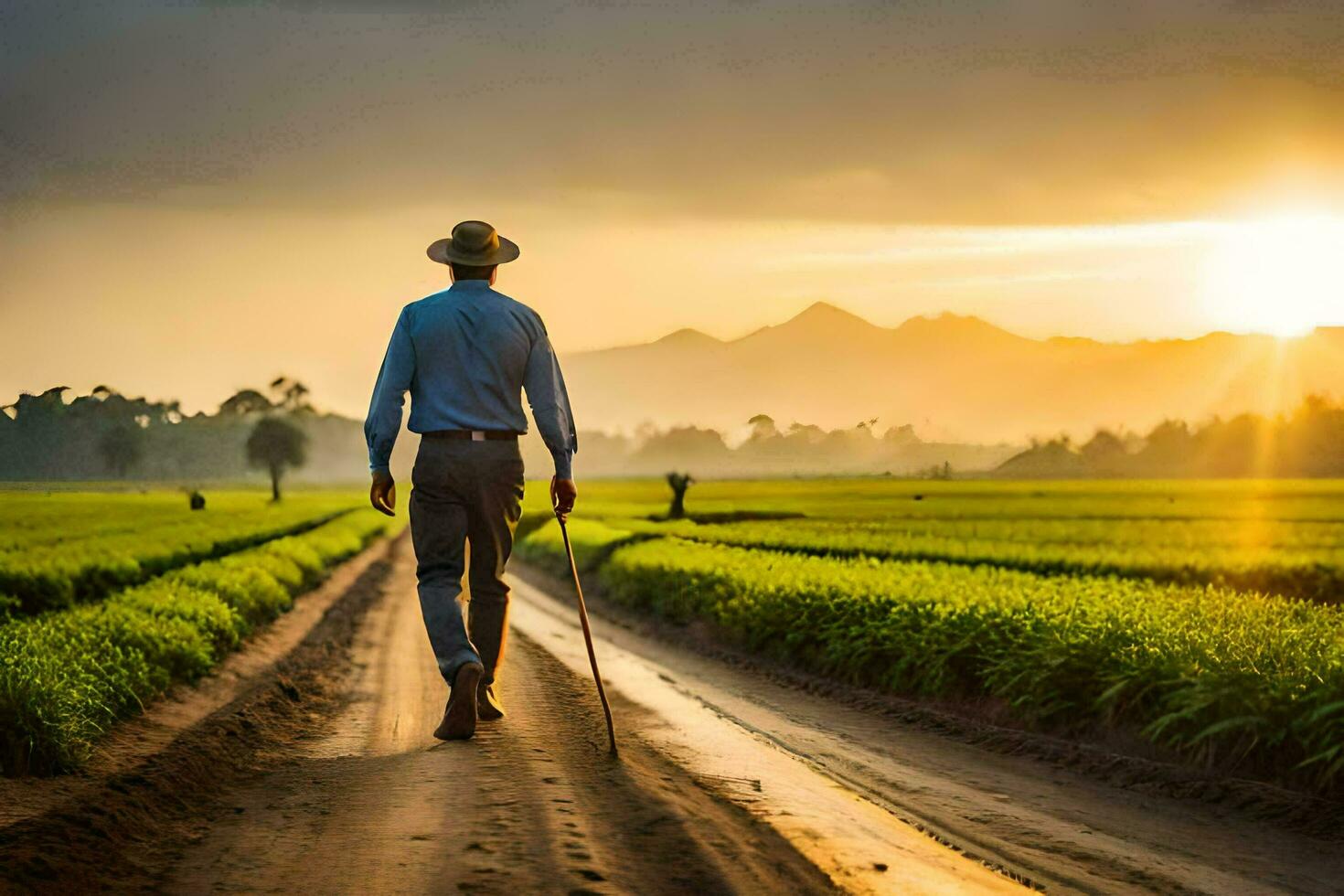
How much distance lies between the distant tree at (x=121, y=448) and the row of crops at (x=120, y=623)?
126cm

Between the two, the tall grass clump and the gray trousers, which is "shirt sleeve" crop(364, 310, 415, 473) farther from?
the tall grass clump

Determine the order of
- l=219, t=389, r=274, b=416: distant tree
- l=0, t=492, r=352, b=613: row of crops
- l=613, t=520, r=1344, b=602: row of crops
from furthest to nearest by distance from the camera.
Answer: l=219, t=389, r=274, b=416: distant tree → l=613, t=520, r=1344, b=602: row of crops → l=0, t=492, r=352, b=613: row of crops

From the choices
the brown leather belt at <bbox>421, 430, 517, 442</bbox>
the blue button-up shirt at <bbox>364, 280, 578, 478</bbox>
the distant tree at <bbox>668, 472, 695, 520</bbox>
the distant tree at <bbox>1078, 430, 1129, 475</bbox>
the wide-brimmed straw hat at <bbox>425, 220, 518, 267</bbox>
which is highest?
the distant tree at <bbox>1078, 430, 1129, 475</bbox>

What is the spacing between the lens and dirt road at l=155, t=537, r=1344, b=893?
4656 mm

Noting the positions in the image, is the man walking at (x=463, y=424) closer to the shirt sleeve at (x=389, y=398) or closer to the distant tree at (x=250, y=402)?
the shirt sleeve at (x=389, y=398)

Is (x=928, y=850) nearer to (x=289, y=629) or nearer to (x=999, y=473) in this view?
(x=289, y=629)

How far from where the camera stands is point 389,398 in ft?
23.1

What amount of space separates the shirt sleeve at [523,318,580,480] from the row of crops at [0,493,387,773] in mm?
3731

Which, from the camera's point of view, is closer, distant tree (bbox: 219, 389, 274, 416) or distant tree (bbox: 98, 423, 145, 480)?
distant tree (bbox: 98, 423, 145, 480)

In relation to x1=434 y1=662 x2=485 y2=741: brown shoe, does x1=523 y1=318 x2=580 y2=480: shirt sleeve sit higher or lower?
higher

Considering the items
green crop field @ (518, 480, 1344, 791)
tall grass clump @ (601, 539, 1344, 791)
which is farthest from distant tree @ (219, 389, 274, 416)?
tall grass clump @ (601, 539, 1344, 791)

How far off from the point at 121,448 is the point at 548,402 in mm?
16906

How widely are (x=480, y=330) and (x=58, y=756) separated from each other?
3880mm

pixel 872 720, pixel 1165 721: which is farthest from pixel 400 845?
pixel 872 720
